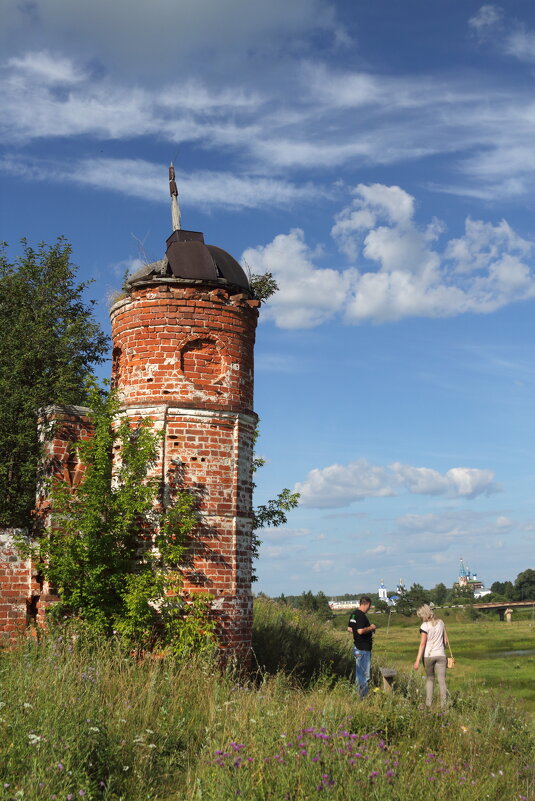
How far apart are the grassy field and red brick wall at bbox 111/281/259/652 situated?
540 cm

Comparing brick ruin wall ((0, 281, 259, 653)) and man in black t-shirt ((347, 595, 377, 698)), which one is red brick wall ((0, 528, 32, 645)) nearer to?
brick ruin wall ((0, 281, 259, 653))

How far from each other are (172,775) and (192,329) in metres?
5.62

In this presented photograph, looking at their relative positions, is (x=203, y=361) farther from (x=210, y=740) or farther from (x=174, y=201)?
(x=210, y=740)

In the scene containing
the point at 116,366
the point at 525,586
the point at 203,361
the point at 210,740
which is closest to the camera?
the point at 210,740

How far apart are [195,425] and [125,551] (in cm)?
182

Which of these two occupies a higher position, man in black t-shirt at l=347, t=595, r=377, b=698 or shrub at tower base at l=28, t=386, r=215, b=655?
shrub at tower base at l=28, t=386, r=215, b=655

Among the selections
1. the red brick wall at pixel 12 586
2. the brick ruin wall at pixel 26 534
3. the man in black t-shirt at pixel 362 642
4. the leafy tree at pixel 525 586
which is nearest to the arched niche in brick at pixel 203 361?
the brick ruin wall at pixel 26 534

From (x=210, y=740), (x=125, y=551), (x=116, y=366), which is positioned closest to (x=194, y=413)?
(x=116, y=366)

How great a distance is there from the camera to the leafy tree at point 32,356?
13750mm

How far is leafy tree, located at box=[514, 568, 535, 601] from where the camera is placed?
92875 mm

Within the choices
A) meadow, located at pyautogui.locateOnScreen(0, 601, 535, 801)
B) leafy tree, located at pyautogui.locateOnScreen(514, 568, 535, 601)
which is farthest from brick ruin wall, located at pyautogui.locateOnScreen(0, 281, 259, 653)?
leafy tree, located at pyautogui.locateOnScreen(514, 568, 535, 601)

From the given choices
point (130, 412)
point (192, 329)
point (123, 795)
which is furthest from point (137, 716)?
point (192, 329)

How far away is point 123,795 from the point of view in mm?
5141

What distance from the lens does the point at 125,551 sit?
9.27 m
